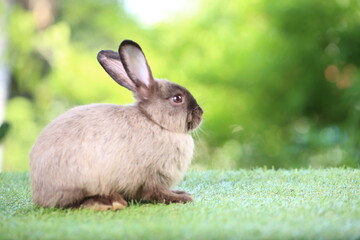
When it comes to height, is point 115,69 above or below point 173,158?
above

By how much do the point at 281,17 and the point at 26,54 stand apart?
158 inches

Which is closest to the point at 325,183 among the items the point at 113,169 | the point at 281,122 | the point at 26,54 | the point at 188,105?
the point at 188,105

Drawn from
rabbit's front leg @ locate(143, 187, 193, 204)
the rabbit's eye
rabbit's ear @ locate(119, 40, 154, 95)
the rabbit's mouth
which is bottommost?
rabbit's front leg @ locate(143, 187, 193, 204)

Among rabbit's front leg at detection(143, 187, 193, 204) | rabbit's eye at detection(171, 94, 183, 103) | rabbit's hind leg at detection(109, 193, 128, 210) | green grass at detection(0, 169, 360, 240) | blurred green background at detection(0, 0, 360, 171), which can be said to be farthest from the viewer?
blurred green background at detection(0, 0, 360, 171)

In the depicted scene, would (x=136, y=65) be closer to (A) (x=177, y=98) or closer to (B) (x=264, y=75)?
(A) (x=177, y=98)

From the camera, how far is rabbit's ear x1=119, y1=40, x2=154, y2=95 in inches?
87.3

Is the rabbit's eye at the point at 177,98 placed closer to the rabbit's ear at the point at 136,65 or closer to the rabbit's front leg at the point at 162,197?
the rabbit's ear at the point at 136,65

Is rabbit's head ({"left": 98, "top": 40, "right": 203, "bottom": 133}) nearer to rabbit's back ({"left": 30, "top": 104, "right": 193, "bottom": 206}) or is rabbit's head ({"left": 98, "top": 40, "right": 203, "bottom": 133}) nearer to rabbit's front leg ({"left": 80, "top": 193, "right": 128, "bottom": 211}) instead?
rabbit's back ({"left": 30, "top": 104, "right": 193, "bottom": 206})

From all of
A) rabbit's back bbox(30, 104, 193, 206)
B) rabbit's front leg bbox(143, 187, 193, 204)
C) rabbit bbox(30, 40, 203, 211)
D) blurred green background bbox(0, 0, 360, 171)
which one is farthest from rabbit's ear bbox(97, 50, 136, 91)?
blurred green background bbox(0, 0, 360, 171)

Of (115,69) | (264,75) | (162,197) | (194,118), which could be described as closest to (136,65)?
(115,69)

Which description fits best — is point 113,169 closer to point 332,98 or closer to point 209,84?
point 209,84

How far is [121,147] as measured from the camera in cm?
216

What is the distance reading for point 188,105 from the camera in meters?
2.35

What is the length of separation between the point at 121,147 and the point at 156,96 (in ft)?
1.01
